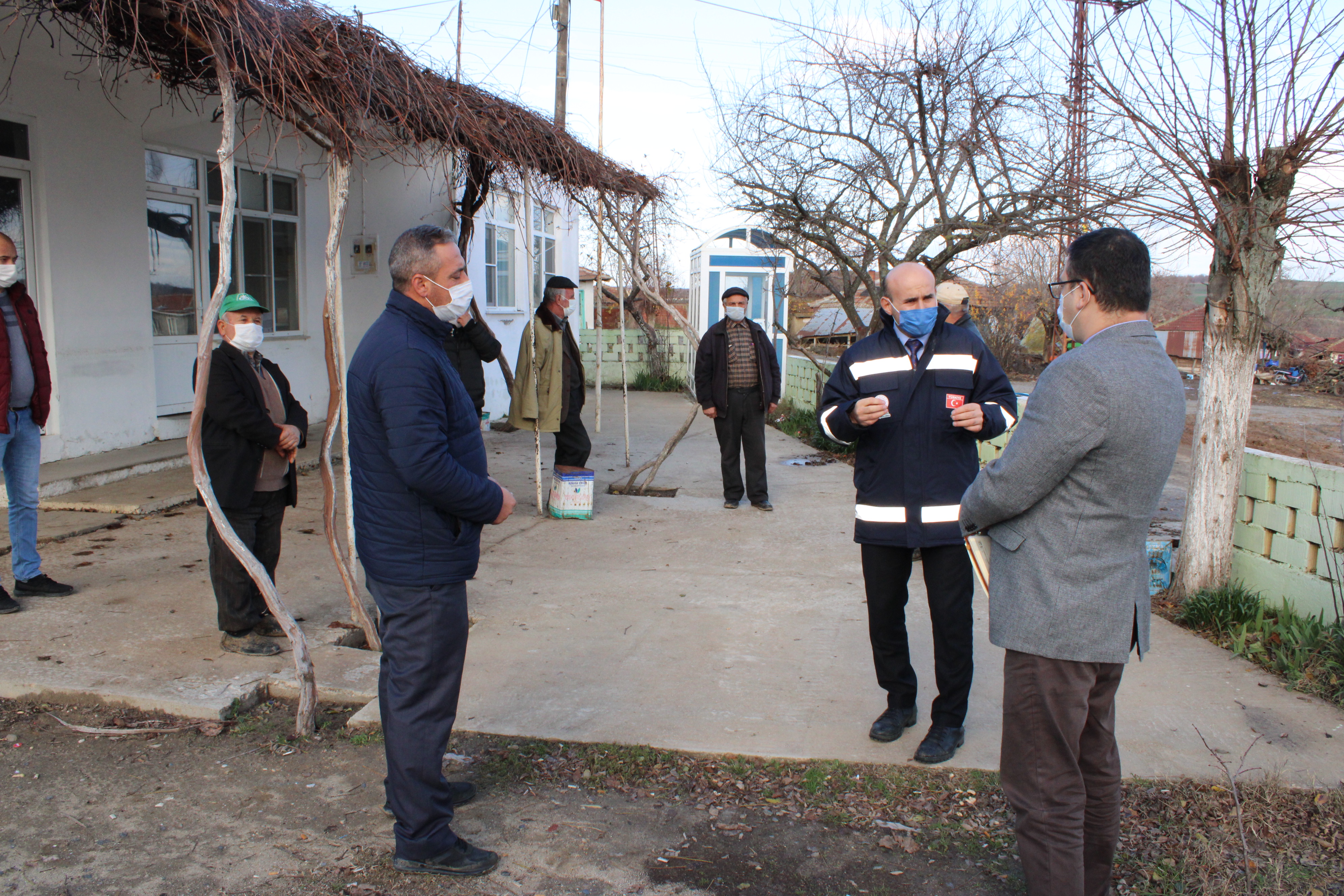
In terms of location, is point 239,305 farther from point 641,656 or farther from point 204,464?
point 641,656

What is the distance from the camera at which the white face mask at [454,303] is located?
274cm

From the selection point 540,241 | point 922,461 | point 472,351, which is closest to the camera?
point 922,461

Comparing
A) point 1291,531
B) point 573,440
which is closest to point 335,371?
point 573,440

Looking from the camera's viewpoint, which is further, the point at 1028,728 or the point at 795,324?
the point at 795,324

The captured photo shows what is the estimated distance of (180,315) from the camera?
28.0ft

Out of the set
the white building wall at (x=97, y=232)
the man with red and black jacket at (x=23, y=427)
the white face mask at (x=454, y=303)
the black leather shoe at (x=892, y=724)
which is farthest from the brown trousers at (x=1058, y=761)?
the white building wall at (x=97, y=232)

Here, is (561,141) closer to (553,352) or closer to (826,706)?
(553,352)

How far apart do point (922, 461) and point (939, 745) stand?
3.40 ft

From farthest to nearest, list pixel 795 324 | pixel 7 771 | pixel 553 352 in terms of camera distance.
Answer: pixel 795 324 < pixel 553 352 < pixel 7 771

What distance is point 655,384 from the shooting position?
19344 millimetres

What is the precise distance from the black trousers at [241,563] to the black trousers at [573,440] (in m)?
3.15

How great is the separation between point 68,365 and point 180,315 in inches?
59.5

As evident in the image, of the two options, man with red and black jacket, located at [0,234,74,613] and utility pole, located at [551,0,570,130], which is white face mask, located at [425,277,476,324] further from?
utility pole, located at [551,0,570,130]

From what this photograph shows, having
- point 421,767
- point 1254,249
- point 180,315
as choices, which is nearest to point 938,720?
point 421,767
